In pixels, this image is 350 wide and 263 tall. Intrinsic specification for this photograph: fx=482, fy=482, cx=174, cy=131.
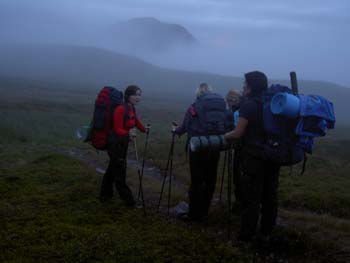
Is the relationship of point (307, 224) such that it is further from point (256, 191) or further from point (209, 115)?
point (209, 115)

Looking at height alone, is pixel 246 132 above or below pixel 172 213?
above

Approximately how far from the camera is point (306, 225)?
34.8 ft

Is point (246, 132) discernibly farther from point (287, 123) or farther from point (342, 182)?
point (342, 182)

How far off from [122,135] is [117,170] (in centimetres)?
90

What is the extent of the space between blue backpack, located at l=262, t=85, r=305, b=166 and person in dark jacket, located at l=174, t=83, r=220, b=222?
1.92 meters

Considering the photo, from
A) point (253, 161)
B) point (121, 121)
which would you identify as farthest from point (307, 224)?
point (121, 121)

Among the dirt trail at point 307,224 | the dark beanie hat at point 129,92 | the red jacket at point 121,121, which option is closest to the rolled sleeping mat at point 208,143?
the dirt trail at point 307,224

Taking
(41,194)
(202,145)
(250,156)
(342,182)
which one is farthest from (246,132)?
(342,182)

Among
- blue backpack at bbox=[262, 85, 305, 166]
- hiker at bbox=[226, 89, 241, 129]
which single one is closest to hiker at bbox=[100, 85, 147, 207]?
hiker at bbox=[226, 89, 241, 129]

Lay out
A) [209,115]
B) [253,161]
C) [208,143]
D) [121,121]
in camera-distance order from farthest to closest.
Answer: [121,121] → [209,115] → [208,143] → [253,161]

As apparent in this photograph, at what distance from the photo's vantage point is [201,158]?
10016mm

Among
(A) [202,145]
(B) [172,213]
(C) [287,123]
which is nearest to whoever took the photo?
(C) [287,123]

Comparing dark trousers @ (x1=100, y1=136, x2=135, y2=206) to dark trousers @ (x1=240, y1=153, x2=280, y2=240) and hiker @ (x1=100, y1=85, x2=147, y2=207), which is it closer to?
hiker @ (x1=100, y1=85, x2=147, y2=207)

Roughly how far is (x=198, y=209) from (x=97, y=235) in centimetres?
255
